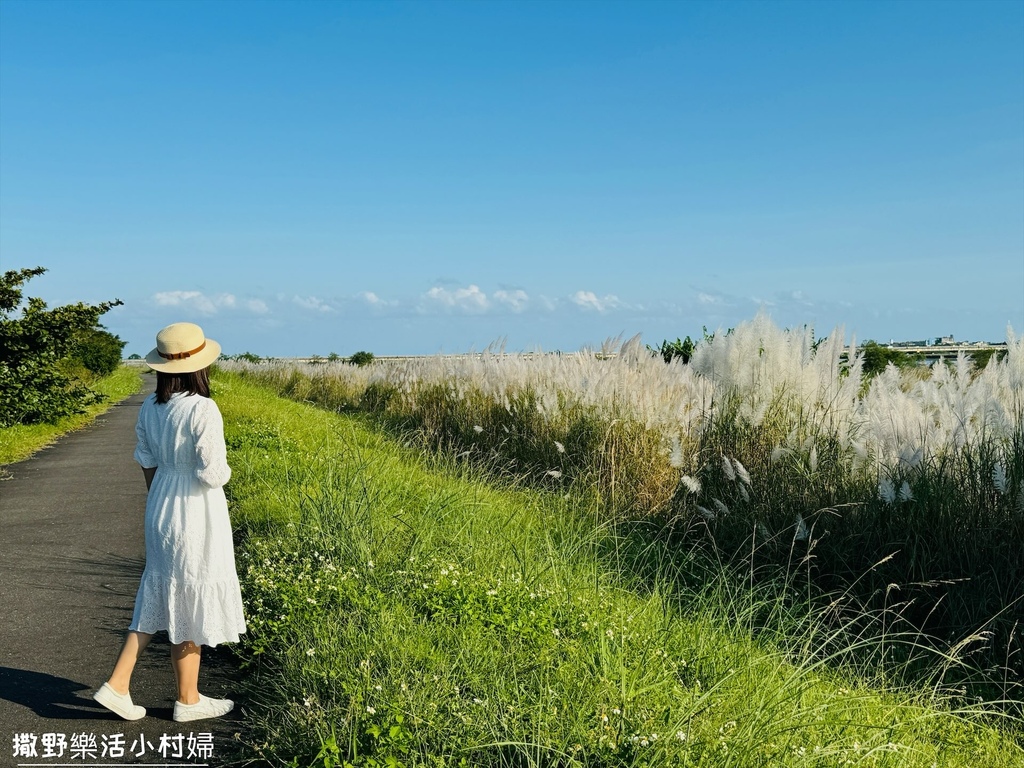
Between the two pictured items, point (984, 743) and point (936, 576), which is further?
point (936, 576)

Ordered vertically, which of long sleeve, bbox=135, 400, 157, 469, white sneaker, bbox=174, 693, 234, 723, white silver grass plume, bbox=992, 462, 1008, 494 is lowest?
white sneaker, bbox=174, 693, 234, 723

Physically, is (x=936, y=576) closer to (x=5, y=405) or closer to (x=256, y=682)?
(x=256, y=682)

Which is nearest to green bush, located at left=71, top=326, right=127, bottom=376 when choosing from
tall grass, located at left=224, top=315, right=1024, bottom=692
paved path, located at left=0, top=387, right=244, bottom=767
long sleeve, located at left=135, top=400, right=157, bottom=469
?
paved path, located at left=0, top=387, right=244, bottom=767

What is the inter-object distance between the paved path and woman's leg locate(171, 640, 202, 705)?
12 centimetres

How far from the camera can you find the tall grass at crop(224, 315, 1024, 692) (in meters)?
5.36

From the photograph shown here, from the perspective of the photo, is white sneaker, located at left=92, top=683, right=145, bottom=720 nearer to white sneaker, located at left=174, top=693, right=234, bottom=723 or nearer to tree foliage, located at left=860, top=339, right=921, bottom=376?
white sneaker, located at left=174, top=693, right=234, bottom=723

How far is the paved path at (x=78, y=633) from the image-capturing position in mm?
3965

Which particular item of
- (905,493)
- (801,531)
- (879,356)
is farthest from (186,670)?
(879,356)

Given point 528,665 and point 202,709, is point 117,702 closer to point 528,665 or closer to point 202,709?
point 202,709

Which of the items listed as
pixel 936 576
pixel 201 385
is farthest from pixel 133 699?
pixel 936 576

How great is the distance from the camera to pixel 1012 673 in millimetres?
4852

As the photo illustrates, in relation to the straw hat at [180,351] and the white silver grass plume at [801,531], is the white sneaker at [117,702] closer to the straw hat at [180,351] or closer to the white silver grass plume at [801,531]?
the straw hat at [180,351]

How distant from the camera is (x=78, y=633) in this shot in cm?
526

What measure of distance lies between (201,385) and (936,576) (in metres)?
4.45
